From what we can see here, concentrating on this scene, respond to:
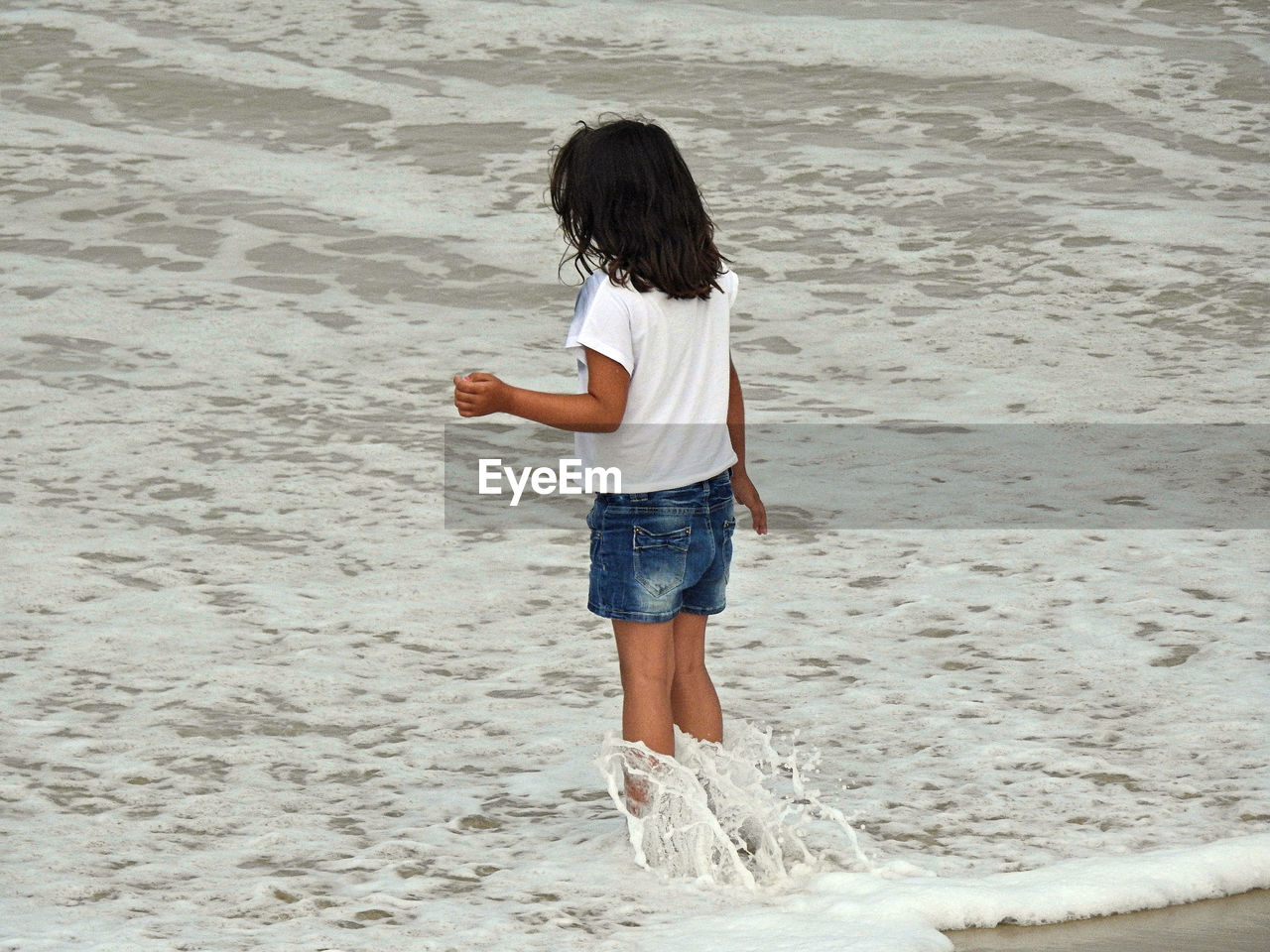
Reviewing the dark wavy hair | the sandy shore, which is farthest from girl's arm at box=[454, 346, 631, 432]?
the sandy shore

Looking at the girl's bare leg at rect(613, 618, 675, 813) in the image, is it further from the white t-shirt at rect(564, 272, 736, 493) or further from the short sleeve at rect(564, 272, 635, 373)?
the short sleeve at rect(564, 272, 635, 373)

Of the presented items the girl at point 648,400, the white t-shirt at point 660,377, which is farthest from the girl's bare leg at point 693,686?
the white t-shirt at point 660,377

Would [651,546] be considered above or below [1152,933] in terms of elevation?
above

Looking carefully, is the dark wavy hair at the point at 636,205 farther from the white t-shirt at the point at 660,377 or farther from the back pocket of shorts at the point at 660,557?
the back pocket of shorts at the point at 660,557

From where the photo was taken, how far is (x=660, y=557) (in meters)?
2.93

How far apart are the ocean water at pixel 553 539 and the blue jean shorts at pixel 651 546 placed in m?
0.36

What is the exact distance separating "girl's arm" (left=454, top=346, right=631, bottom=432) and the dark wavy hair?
159 mm

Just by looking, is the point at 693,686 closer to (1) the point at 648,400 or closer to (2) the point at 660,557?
(2) the point at 660,557

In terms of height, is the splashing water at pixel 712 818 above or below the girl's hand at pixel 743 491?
below

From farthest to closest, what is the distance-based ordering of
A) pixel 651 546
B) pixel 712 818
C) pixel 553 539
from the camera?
pixel 553 539, pixel 712 818, pixel 651 546

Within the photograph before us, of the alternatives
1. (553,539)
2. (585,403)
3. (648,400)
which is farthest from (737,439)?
(553,539)

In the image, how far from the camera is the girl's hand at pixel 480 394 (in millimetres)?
2641

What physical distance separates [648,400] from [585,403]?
150 mm

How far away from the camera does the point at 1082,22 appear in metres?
13.9
